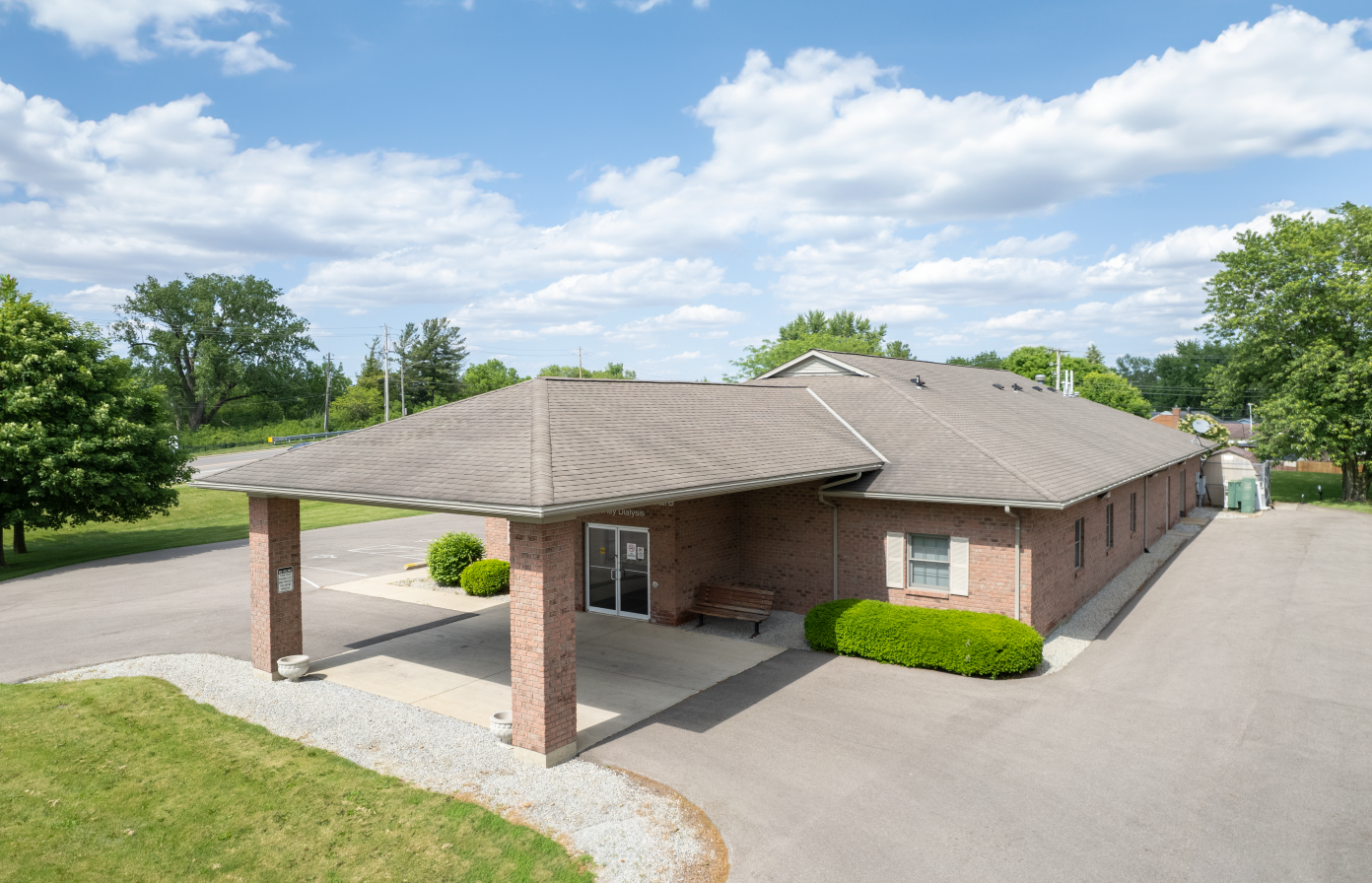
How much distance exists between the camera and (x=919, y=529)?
15117 mm

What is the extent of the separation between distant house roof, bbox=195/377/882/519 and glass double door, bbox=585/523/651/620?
3.23m

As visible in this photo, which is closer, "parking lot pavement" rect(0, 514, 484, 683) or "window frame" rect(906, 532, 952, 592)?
"window frame" rect(906, 532, 952, 592)

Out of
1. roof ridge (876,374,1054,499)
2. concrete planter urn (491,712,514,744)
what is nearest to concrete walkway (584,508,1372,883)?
concrete planter urn (491,712,514,744)

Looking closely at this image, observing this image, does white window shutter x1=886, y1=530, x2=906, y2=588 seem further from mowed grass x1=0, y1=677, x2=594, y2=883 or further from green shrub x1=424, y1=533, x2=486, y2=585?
green shrub x1=424, y1=533, x2=486, y2=585

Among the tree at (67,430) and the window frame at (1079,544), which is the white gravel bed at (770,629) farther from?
the tree at (67,430)

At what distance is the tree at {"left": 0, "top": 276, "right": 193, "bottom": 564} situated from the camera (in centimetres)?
2328

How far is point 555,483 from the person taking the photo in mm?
9672

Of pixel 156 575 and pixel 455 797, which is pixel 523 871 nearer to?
pixel 455 797

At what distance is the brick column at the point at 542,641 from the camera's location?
946 centimetres

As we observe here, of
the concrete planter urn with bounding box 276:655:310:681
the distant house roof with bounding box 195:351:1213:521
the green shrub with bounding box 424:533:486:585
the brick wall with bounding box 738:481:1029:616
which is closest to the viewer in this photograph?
the distant house roof with bounding box 195:351:1213:521

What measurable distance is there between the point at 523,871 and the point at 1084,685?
31.1ft

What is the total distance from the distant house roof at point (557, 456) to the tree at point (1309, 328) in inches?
1211

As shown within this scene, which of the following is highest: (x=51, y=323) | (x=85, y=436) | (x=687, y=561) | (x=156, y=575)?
(x=51, y=323)

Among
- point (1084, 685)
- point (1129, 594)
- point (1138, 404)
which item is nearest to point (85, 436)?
point (1084, 685)
